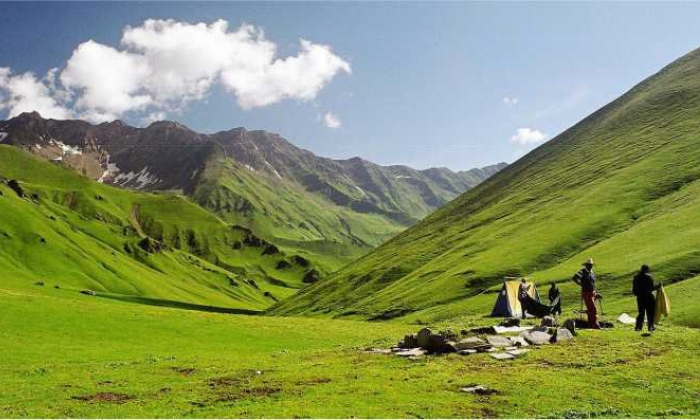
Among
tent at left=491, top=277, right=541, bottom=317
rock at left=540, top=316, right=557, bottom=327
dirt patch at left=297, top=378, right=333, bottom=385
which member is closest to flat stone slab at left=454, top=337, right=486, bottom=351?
rock at left=540, top=316, right=557, bottom=327

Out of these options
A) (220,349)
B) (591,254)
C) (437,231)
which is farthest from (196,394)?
(437,231)

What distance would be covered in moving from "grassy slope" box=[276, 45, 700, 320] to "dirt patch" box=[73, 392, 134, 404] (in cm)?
4355

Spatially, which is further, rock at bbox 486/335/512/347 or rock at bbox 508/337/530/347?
rock at bbox 508/337/530/347

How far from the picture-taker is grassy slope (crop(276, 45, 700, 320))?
258 feet

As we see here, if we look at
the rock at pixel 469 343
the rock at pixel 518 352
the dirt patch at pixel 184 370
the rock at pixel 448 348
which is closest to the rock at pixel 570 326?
the rock at pixel 518 352

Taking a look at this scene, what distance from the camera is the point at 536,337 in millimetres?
34406

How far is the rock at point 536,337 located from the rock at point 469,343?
3245mm

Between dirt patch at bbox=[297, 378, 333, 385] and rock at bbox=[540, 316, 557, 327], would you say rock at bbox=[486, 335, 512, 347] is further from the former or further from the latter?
dirt patch at bbox=[297, 378, 333, 385]

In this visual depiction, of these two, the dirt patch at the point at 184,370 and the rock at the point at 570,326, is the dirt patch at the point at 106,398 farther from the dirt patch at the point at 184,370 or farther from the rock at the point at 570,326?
the rock at the point at 570,326

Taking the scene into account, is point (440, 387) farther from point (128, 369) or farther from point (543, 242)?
point (543, 242)

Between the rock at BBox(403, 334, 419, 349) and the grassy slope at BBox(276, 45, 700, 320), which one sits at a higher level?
the grassy slope at BBox(276, 45, 700, 320)

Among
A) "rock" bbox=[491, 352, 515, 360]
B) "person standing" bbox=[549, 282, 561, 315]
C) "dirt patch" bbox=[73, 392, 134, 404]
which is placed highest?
"person standing" bbox=[549, 282, 561, 315]

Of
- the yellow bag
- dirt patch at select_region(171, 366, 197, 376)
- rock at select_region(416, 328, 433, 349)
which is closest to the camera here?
dirt patch at select_region(171, 366, 197, 376)

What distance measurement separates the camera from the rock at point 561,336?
3400 centimetres
